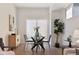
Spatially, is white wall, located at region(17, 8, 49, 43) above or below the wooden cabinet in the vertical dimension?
above

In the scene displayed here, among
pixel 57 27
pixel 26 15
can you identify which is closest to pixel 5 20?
pixel 26 15

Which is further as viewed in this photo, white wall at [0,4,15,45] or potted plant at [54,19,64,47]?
potted plant at [54,19,64,47]

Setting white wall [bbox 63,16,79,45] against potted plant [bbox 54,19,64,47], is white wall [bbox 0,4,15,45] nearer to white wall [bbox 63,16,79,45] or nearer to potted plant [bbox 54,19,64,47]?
potted plant [bbox 54,19,64,47]

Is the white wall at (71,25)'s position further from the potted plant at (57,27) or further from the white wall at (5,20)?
the white wall at (5,20)

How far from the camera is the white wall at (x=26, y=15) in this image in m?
2.38

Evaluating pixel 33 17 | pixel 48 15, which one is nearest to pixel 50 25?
pixel 48 15

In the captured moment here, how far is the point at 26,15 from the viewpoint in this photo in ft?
8.28

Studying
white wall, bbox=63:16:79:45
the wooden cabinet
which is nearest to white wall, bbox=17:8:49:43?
the wooden cabinet

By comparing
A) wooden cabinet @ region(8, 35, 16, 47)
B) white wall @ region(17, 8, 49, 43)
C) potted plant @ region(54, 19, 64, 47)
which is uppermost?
white wall @ region(17, 8, 49, 43)

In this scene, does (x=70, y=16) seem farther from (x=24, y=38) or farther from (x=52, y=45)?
(x=24, y=38)

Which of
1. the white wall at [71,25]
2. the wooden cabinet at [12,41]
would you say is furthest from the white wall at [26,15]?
the white wall at [71,25]

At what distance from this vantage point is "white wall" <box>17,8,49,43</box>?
2.38 m

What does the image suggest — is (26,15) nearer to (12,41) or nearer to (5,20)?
(5,20)

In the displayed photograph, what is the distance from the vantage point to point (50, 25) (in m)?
2.49
